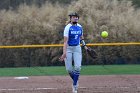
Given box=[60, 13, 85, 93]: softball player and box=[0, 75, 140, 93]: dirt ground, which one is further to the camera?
box=[0, 75, 140, 93]: dirt ground

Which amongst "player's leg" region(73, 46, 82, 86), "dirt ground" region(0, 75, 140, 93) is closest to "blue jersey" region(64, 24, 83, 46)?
"player's leg" region(73, 46, 82, 86)

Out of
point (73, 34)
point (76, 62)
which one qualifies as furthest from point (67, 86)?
point (73, 34)

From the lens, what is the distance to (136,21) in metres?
24.5

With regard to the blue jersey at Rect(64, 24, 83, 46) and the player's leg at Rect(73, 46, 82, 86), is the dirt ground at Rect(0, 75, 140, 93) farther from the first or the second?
the blue jersey at Rect(64, 24, 83, 46)

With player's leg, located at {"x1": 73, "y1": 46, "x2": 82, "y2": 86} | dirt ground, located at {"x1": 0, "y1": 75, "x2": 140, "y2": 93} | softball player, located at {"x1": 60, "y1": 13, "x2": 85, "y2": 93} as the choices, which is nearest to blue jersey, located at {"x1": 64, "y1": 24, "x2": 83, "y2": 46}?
softball player, located at {"x1": 60, "y1": 13, "x2": 85, "y2": 93}

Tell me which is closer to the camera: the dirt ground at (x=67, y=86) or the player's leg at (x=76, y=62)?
the player's leg at (x=76, y=62)

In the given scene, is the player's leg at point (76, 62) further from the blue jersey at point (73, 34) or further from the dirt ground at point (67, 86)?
the dirt ground at point (67, 86)

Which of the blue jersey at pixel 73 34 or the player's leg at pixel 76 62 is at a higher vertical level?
the blue jersey at pixel 73 34

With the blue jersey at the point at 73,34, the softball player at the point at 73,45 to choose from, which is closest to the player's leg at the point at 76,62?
the softball player at the point at 73,45

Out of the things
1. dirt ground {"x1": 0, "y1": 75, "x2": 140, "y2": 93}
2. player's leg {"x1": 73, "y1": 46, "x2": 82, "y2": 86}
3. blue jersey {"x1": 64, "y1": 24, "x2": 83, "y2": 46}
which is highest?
blue jersey {"x1": 64, "y1": 24, "x2": 83, "y2": 46}

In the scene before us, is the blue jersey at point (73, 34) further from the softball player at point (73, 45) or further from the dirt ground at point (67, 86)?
the dirt ground at point (67, 86)

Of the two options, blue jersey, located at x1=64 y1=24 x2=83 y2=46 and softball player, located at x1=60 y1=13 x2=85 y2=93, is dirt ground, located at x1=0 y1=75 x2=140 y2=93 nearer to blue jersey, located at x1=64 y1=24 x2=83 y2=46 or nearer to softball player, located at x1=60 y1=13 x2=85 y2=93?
softball player, located at x1=60 y1=13 x2=85 y2=93

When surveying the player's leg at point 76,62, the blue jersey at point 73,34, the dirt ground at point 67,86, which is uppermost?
the blue jersey at point 73,34

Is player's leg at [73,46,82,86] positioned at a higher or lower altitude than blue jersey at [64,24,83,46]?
lower
